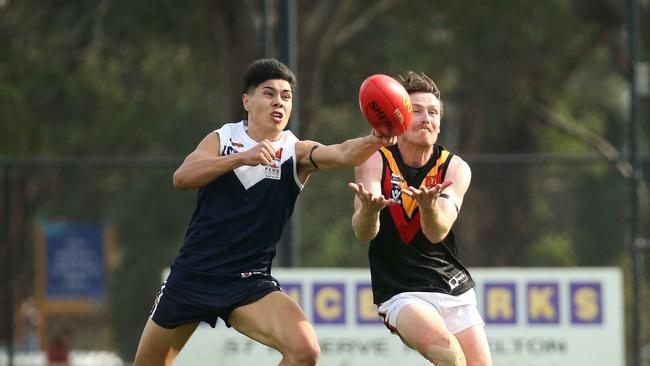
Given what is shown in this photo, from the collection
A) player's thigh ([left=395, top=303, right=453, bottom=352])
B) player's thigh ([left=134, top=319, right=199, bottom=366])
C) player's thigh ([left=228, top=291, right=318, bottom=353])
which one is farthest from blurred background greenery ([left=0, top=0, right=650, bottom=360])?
player's thigh ([left=395, top=303, right=453, bottom=352])

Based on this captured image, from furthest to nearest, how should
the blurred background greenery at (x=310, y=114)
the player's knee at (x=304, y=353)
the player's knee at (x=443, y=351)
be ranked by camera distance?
the blurred background greenery at (x=310, y=114), the player's knee at (x=304, y=353), the player's knee at (x=443, y=351)

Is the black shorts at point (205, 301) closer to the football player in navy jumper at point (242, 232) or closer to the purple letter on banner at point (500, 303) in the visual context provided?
the football player in navy jumper at point (242, 232)

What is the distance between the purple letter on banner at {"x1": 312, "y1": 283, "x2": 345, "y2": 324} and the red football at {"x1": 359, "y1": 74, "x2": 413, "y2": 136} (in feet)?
14.4

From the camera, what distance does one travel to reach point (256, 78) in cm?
728

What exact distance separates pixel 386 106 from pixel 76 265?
26.1ft

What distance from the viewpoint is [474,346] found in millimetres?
7012

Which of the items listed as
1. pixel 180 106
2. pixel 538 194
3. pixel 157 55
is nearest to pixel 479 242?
pixel 538 194

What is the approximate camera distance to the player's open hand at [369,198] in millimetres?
6422

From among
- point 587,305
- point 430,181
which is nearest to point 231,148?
point 430,181

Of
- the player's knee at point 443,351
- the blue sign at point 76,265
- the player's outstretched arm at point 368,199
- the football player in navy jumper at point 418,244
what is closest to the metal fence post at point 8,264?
the blue sign at point 76,265

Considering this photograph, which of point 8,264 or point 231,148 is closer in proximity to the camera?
point 231,148

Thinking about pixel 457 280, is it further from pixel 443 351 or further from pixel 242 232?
pixel 242 232

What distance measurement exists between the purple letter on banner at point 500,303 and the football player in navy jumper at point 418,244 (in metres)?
3.58

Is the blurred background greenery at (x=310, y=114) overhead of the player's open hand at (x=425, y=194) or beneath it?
overhead
